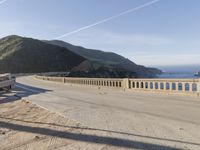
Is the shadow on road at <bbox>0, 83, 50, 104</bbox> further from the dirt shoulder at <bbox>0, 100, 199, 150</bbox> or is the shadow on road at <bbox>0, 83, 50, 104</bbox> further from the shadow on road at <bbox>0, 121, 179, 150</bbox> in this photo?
the shadow on road at <bbox>0, 121, 179, 150</bbox>

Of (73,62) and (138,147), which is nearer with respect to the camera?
(138,147)

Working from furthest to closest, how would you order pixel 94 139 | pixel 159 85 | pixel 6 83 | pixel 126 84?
1. pixel 6 83
2. pixel 126 84
3. pixel 159 85
4. pixel 94 139

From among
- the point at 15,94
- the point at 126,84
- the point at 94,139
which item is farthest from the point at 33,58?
the point at 94,139

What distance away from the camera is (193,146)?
509 cm

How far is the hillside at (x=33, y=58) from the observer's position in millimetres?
117000

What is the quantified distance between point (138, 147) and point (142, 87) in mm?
11773

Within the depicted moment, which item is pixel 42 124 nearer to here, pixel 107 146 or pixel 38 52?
pixel 107 146

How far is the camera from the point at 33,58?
128 metres

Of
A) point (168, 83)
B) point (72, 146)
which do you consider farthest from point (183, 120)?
point (168, 83)

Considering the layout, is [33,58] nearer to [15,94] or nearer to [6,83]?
[6,83]

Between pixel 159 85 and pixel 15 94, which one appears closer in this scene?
pixel 159 85

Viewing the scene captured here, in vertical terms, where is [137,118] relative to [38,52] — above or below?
below

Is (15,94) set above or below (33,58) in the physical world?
below

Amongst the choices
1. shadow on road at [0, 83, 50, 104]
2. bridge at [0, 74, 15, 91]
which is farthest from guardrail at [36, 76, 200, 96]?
bridge at [0, 74, 15, 91]
